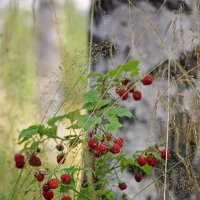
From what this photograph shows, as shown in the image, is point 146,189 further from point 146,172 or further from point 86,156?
point 86,156

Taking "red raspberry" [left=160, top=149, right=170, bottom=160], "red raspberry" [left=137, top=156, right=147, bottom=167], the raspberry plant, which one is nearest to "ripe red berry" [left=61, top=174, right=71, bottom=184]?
the raspberry plant

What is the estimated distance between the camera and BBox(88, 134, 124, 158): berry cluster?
5.64ft

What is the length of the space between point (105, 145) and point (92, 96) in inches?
7.7

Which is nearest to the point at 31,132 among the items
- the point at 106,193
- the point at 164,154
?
the point at 106,193

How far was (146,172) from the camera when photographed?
1.97 metres

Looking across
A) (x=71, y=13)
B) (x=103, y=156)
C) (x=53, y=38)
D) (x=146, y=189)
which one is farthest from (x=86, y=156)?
(x=53, y=38)

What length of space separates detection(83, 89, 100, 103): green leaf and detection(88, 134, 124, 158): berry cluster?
0.44ft

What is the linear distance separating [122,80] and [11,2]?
578 mm

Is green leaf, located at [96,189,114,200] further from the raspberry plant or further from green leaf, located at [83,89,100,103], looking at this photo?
green leaf, located at [83,89,100,103]

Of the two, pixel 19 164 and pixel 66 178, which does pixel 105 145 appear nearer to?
pixel 66 178

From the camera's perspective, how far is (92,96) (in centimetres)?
187

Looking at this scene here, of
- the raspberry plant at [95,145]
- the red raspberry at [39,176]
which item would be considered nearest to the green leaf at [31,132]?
the raspberry plant at [95,145]

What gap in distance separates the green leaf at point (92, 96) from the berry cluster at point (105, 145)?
0.13 metres

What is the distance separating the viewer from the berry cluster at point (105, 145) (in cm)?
172
